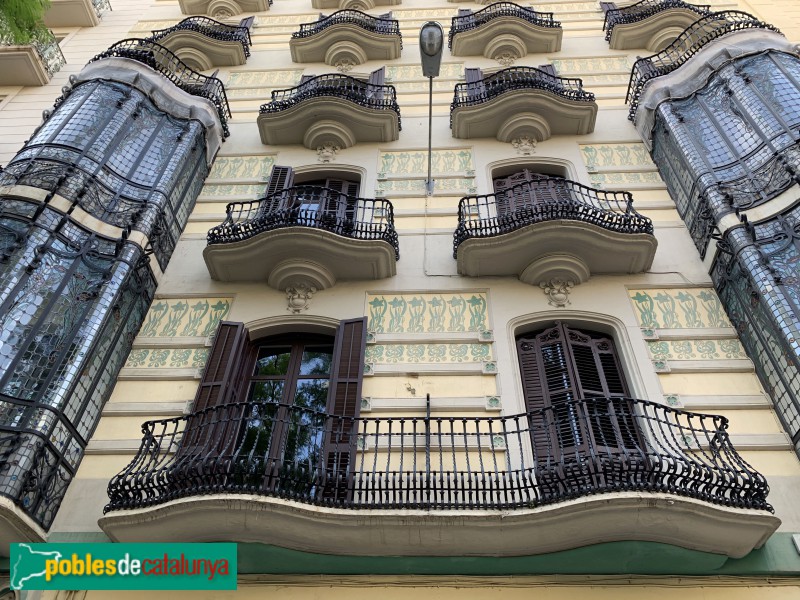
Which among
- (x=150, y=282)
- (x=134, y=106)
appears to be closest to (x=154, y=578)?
(x=150, y=282)

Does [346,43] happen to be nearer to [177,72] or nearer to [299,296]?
[177,72]

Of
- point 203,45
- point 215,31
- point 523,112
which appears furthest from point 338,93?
point 215,31

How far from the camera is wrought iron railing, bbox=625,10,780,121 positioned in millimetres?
13719

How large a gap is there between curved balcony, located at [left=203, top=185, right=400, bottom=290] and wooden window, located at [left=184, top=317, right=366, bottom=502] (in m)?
0.99

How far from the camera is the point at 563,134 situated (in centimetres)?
1431

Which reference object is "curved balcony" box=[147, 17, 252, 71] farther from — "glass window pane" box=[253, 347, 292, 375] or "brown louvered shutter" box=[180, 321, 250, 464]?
"glass window pane" box=[253, 347, 292, 375]

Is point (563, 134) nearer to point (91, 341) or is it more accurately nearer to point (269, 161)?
point (269, 161)

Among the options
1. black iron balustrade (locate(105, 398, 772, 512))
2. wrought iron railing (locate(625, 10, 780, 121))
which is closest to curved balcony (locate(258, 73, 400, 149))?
wrought iron railing (locate(625, 10, 780, 121))

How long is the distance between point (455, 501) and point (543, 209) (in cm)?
509

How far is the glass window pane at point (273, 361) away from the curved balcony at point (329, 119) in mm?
5178

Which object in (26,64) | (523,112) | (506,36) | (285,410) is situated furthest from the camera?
(506,36)

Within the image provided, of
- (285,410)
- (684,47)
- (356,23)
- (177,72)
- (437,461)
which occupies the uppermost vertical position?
(356,23)

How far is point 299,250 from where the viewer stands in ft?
35.6

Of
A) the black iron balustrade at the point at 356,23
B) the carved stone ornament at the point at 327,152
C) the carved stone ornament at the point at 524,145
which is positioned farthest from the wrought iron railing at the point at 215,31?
the carved stone ornament at the point at 524,145
